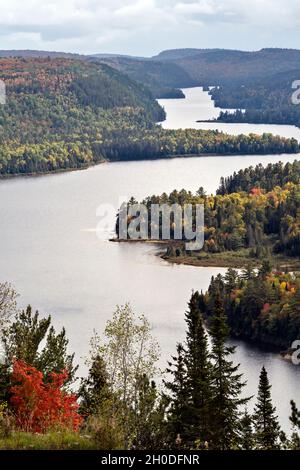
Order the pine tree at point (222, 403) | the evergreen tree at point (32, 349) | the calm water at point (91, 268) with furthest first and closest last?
the calm water at point (91, 268), the evergreen tree at point (32, 349), the pine tree at point (222, 403)

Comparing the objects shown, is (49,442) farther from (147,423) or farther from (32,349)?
(32,349)

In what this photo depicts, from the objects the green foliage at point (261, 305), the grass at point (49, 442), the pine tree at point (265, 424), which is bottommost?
the green foliage at point (261, 305)

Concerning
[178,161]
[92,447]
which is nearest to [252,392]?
[92,447]

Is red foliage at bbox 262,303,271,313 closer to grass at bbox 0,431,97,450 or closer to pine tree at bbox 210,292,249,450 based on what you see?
pine tree at bbox 210,292,249,450

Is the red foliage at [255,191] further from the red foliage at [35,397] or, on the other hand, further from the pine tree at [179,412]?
the red foliage at [35,397]

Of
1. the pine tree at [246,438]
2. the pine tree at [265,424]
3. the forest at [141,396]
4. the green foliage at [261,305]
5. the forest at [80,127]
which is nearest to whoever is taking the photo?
the forest at [141,396]

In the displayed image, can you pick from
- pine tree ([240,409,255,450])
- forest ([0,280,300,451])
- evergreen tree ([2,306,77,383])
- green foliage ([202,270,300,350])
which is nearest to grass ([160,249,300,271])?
green foliage ([202,270,300,350])

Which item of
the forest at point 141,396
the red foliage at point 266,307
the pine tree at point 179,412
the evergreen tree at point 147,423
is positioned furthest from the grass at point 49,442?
the red foliage at point 266,307
